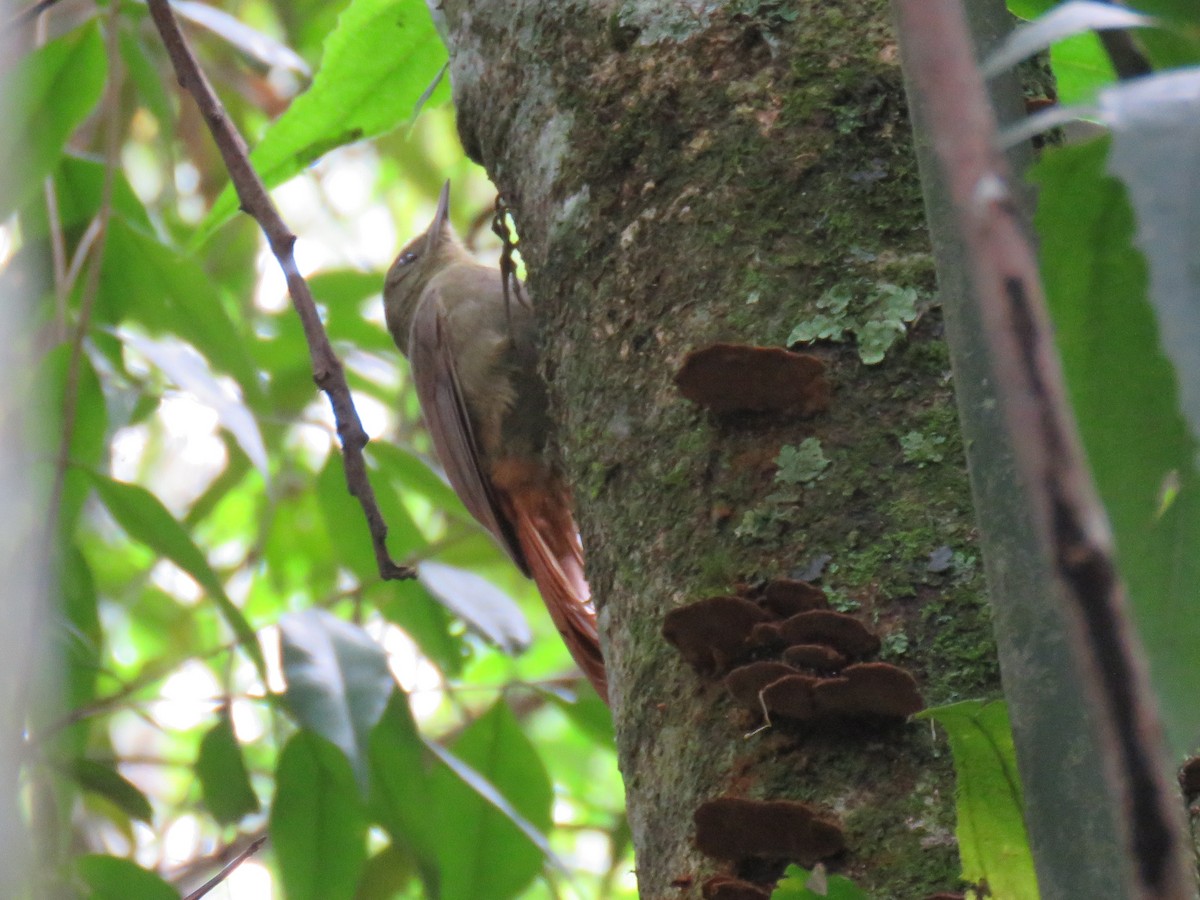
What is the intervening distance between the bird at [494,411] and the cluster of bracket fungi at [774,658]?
1587 mm

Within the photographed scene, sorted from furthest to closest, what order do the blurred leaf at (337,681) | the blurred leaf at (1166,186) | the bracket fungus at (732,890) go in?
1. the blurred leaf at (337,681)
2. the bracket fungus at (732,890)
3. the blurred leaf at (1166,186)

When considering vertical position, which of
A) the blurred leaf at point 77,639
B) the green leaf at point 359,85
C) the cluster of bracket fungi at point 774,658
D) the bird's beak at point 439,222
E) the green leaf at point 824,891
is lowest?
the green leaf at point 824,891

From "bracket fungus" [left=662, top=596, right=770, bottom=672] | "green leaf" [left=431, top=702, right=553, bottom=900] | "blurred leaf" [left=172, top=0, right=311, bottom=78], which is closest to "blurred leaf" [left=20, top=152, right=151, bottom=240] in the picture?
"blurred leaf" [left=172, top=0, right=311, bottom=78]

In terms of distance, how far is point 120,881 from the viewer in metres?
2.25

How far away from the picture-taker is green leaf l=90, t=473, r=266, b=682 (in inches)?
91.5

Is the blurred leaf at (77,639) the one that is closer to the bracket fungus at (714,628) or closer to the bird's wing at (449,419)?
the bird's wing at (449,419)

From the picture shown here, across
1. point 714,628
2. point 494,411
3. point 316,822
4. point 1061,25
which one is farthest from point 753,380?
→ point 494,411

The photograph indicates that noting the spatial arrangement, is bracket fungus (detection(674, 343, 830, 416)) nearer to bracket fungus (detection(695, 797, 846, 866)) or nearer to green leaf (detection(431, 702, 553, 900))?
bracket fungus (detection(695, 797, 846, 866))

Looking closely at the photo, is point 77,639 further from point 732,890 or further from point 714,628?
point 732,890

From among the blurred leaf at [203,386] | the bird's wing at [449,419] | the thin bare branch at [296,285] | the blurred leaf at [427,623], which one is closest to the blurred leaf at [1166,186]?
the thin bare branch at [296,285]

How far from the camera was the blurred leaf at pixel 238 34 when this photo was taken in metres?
2.76

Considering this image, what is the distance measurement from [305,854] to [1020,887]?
1523 mm

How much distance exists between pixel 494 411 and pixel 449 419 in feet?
0.37

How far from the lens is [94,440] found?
8.54 feet
